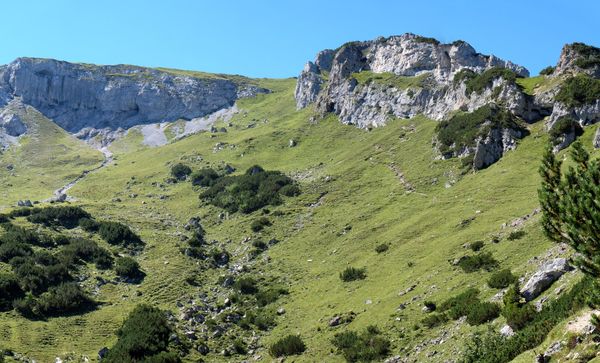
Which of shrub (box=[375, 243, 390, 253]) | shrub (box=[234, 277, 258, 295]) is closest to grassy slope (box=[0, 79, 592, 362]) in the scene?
shrub (box=[375, 243, 390, 253])

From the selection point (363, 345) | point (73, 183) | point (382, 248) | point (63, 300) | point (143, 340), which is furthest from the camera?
point (73, 183)

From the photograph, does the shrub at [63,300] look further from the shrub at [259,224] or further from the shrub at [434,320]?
the shrub at [434,320]

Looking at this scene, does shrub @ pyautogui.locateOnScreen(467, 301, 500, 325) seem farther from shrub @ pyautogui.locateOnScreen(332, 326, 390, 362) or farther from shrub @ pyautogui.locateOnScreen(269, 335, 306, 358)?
shrub @ pyautogui.locateOnScreen(269, 335, 306, 358)

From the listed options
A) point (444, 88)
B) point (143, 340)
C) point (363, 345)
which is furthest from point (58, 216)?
point (444, 88)

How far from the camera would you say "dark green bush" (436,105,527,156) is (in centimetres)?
7019

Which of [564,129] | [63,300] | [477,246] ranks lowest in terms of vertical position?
[63,300]

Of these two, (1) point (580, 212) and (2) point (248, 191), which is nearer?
(1) point (580, 212)

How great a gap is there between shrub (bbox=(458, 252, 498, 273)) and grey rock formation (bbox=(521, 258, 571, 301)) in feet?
25.0

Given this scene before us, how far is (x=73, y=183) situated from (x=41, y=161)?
32.6 m

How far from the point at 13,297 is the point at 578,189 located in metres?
45.4

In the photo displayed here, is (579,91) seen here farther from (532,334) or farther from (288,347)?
(532,334)

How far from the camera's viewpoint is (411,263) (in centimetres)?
4591

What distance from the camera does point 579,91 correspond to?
214 ft

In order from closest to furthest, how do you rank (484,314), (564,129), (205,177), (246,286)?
(484,314), (246,286), (564,129), (205,177)
